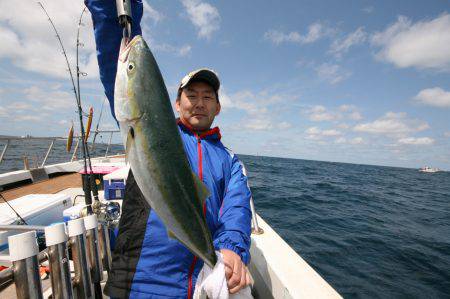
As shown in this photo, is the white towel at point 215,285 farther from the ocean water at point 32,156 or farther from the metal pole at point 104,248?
the ocean water at point 32,156

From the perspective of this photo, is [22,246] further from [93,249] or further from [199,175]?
[199,175]

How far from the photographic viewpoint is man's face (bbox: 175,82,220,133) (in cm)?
260

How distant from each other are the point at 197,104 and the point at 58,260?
1.79 m

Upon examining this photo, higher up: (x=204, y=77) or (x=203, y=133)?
(x=204, y=77)

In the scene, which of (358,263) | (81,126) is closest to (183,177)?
(81,126)

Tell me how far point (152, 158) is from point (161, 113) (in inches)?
12.8

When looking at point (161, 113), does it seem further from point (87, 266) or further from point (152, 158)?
point (87, 266)

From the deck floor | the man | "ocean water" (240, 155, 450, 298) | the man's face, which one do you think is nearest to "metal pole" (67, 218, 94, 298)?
the man

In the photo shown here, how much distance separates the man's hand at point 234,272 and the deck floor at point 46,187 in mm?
7631

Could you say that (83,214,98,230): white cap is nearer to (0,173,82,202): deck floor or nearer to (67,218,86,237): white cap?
(67,218,86,237): white cap

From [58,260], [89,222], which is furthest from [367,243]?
[58,260]

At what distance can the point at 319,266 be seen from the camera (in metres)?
7.35

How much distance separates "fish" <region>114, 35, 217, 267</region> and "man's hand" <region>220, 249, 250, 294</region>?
0.21 meters

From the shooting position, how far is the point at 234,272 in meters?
1.95
